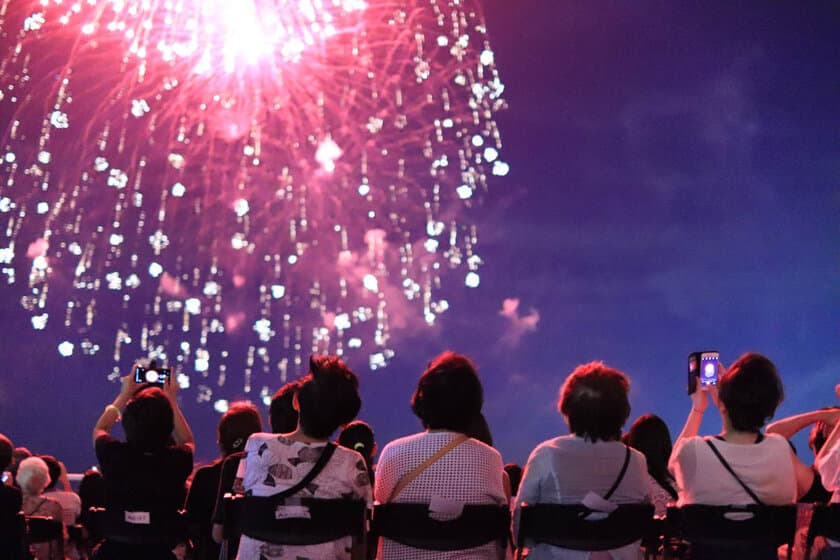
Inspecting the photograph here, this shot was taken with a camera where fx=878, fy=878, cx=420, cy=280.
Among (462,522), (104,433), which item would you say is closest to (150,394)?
(104,433)

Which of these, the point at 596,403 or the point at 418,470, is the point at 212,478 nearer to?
the point at 418,470

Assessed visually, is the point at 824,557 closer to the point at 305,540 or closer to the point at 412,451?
the point at 412,451

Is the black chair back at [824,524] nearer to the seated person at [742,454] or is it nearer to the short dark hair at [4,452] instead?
the seated person at [742,454]

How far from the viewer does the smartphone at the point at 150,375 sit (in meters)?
4.89

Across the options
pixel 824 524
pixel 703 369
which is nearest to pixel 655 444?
pixel 703 369

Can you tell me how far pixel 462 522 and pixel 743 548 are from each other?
1.10 metres

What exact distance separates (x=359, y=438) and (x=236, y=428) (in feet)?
2.11

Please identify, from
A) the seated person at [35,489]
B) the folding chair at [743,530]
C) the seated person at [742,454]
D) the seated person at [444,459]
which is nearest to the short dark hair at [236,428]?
the seated person at [444,459]

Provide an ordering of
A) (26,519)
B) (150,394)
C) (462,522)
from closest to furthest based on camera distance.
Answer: (462,522) → (150,394) → (26,519)

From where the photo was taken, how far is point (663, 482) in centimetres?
466

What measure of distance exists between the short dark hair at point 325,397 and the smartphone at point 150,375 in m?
1.63

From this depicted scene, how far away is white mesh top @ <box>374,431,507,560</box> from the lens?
3.38 metres

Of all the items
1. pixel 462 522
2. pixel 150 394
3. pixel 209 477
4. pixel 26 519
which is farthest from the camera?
pixel 26 519

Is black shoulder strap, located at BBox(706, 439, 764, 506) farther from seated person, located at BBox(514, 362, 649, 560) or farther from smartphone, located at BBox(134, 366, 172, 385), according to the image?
smartphone, located at BBox(134, 366, 172, 385)
